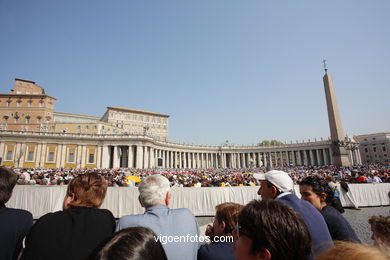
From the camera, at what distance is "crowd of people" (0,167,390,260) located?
4.13 ft

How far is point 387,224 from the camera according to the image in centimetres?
211

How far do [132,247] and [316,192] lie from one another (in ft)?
11.3

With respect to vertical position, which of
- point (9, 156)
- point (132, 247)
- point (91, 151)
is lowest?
point (132, 247)

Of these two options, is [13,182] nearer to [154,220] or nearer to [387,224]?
[154,220]

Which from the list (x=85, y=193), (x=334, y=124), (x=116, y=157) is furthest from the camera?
(x=116, y=157)

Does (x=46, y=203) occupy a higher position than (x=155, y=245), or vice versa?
(x=155, y=245)

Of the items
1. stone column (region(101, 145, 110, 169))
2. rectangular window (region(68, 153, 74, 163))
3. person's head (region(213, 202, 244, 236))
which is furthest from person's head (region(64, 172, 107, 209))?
rectangular window (region(68, 153, 74, 163))

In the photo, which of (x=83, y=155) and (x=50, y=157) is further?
(x=83, y=155)

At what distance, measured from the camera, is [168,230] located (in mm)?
2135

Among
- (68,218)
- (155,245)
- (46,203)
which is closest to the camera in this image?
(155,245)

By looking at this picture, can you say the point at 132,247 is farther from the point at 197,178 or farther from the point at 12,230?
the point at 197,178

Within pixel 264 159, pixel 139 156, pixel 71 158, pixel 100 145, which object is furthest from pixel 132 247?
pixel 264 159

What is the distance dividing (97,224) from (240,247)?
4.75ft

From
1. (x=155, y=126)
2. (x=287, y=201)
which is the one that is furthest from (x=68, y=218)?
(x=155, y=126)
